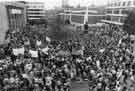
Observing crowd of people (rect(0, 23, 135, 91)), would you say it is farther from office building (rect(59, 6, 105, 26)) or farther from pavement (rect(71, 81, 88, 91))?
office building (rect(59, 6, 105, 26))

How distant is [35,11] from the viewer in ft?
233

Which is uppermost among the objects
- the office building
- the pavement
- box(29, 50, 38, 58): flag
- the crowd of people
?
the office building

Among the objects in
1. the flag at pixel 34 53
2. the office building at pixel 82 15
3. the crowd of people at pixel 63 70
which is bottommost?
the crowd of people at pixel 63 70

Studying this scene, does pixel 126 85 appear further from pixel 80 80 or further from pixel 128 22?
pixel 128 22

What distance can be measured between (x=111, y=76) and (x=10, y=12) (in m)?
20.8

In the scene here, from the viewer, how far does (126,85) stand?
6.77m

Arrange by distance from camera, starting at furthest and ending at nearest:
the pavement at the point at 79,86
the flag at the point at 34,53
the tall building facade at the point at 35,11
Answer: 1. the tall building facade at the point at 35,11
2. the flag at the point at 34,53
3. the pavement at the point at 79,86

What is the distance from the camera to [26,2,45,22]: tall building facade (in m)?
70.1

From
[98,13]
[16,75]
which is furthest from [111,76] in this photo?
[98,13]

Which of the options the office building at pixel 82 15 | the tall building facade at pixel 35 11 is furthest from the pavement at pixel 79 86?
the tall building facade at pixel 35 11

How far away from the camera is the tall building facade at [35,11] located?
70.1 metres

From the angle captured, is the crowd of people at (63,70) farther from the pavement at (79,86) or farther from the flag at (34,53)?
the pavement at (79,86)

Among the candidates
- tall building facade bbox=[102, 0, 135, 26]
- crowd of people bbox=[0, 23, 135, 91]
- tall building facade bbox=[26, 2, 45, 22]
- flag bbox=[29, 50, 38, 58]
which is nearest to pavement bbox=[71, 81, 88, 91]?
crowd of people bbox=[0, 23, 135, 91]

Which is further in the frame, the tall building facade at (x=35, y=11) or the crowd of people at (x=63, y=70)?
the tall building facade at (x=35, y=11)
